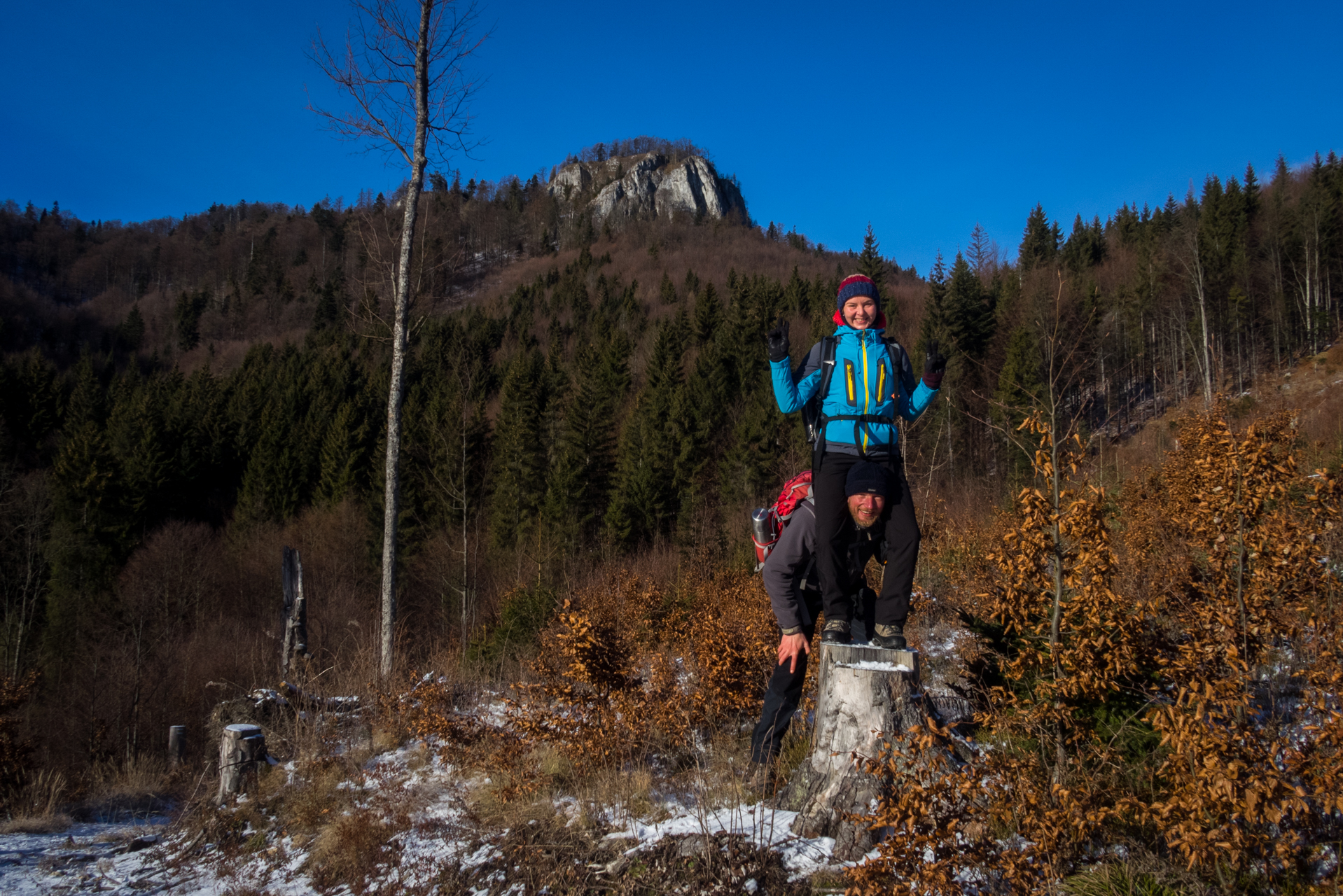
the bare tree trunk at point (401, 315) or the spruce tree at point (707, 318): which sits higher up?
the spruce tree at point (707, 318)

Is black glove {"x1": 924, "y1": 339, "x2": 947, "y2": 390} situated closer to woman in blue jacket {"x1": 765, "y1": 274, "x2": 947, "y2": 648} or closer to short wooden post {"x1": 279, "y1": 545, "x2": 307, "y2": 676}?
woman in blue jacket {"x1": 765, "y1": 274, "x2": 947, "y2": 648}

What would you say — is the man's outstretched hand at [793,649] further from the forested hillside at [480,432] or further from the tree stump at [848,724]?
the forested hillside at [480,432]

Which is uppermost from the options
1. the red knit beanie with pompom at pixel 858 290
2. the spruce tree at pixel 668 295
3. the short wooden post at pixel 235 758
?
the spruce tree at pixel 668 295

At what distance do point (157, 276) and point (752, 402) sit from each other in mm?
93073

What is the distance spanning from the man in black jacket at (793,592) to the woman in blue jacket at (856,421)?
0.10m

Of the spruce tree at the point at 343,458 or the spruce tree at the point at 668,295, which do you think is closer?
the spruce tree at the point at 343,458

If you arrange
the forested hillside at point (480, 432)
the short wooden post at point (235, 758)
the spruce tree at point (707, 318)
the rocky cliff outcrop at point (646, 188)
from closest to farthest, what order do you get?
the short wooden post at point (235, 758) < the forested hillside at point (480, 432) < the spruce tree at point (707, 318) < the rocky cliff outcrop at point (646, 188)

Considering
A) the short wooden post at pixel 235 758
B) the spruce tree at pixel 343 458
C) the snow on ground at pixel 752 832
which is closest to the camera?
the snow on ground at pixel 752 832

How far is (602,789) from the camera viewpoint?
3.99 meters

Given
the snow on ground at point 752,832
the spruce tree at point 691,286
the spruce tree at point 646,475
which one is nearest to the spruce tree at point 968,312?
the spruce tree at point 646,475

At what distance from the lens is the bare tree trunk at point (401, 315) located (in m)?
9.52

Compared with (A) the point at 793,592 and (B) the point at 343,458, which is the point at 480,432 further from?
(A) the point at 793,592

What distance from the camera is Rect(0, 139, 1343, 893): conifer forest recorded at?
286 centimetres

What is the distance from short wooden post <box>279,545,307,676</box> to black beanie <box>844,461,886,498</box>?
10703 mm
